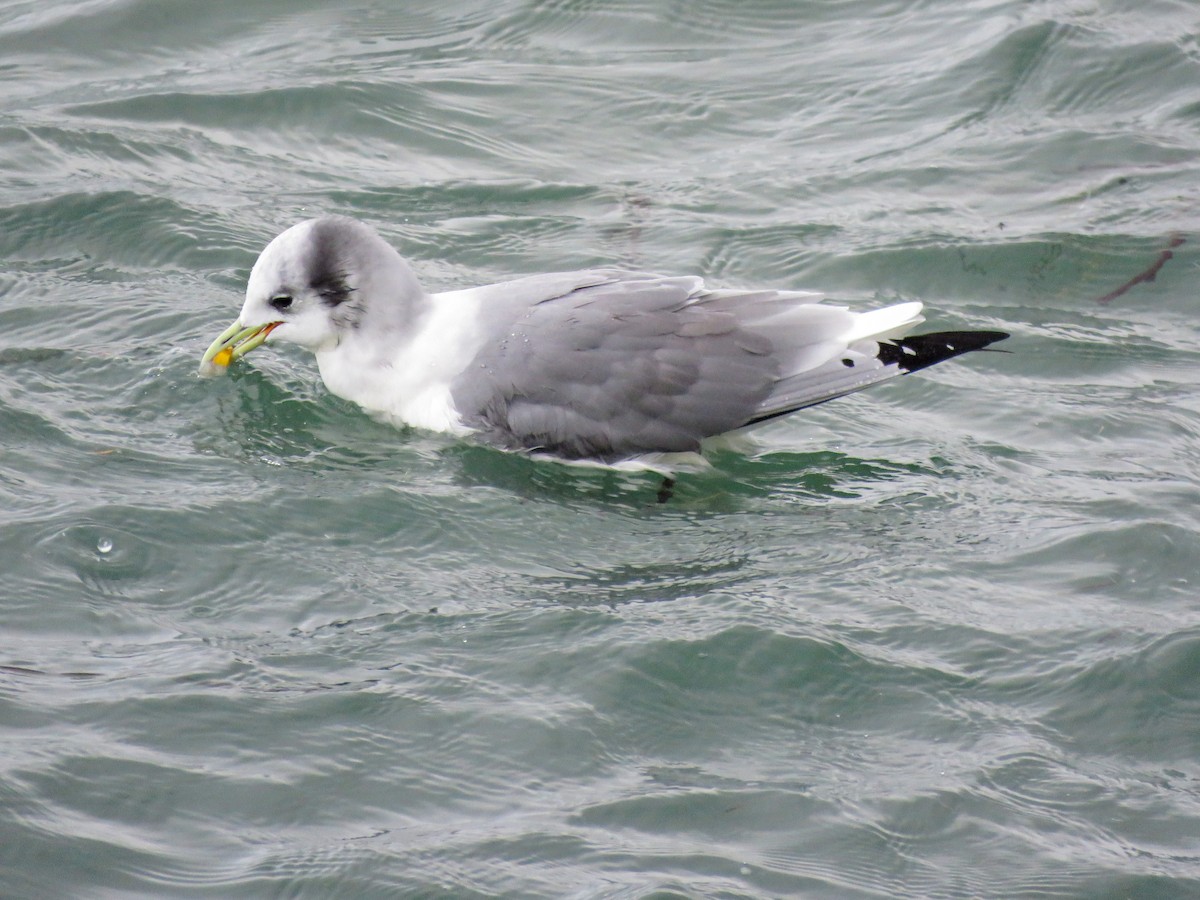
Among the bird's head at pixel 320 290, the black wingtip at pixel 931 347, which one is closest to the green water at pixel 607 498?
the bird's head at pixel 320 290

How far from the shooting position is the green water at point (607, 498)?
416 cm

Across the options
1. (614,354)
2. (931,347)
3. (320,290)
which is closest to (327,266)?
(320,290)

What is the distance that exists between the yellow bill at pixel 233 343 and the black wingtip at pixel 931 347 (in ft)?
7.64

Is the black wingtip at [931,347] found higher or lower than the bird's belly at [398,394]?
higher

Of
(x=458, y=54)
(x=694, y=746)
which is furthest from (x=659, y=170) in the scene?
(x=694, y=746)

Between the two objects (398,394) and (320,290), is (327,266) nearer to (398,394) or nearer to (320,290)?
(320,290)

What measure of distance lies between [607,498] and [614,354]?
20.2 inches

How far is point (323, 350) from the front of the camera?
633cm

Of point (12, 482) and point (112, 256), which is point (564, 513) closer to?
point (12, 482)

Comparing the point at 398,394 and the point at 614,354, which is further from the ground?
the point at 614,354

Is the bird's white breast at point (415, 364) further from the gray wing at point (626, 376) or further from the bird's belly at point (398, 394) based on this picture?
the gray wing at point (626, 376)

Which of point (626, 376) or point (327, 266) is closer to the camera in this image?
point (626, 376)

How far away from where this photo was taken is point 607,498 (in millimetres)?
5754

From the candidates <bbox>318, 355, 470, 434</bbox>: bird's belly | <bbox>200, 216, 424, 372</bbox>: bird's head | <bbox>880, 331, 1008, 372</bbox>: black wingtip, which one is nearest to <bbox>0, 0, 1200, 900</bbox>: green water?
<bbox>318, 355, 470, 434</bbox>: bird's belly
